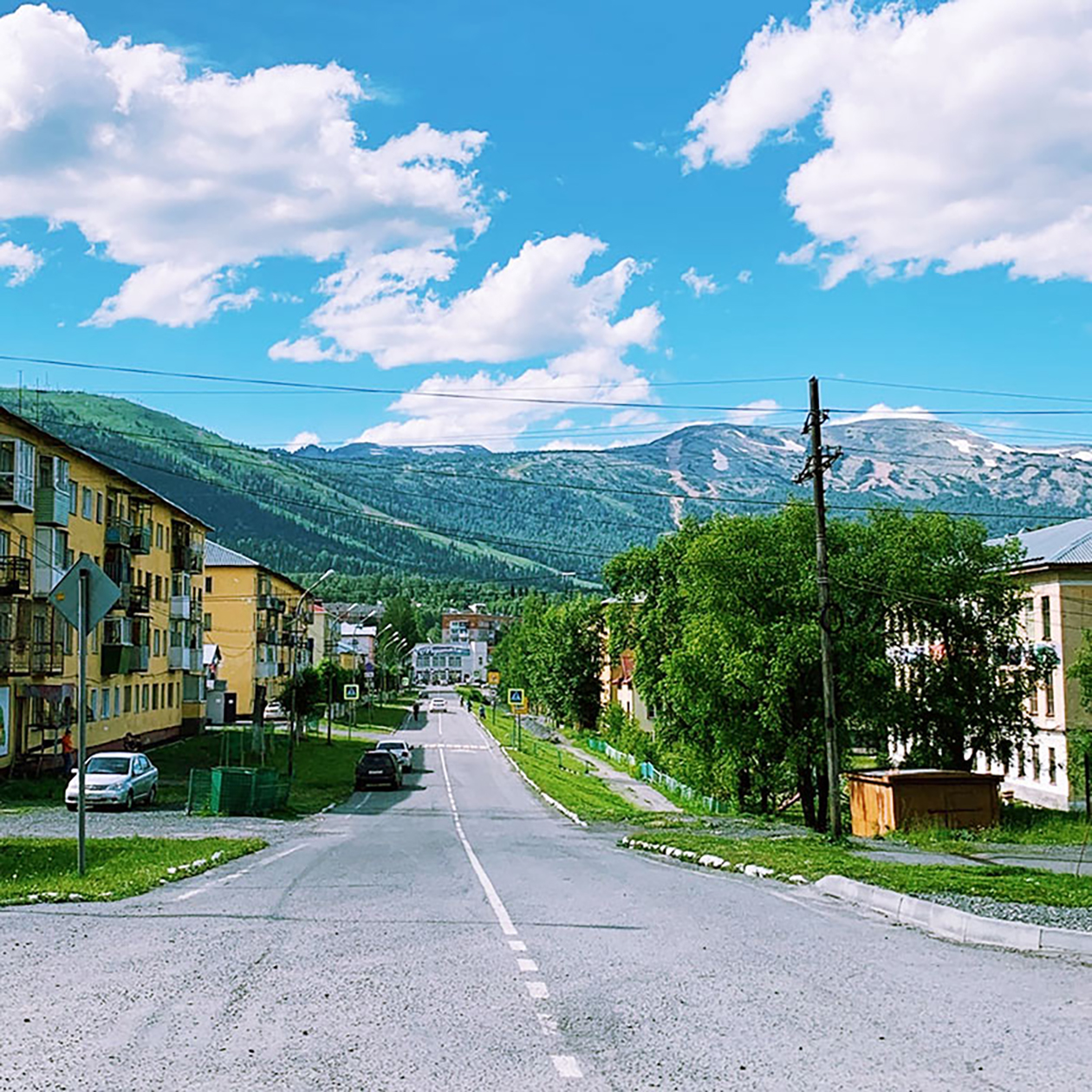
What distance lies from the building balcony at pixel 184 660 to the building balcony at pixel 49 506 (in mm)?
21192

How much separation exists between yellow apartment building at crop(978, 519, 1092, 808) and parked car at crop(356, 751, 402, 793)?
85.5 feet

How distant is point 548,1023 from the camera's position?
24.7 feet

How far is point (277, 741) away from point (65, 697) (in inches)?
1105

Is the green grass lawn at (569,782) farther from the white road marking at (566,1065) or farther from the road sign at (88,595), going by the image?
the white road marking at (566,1065)

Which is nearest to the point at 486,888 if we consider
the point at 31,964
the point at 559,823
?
the point at 31,964

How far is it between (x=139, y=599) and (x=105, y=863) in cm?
3994

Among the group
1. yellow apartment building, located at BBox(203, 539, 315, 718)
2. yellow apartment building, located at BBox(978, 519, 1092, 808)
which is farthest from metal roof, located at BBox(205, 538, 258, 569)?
yellow apartment building, located at BBox(978, 519, 1092, 808)

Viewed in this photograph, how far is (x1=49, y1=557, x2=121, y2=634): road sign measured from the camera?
15.3m

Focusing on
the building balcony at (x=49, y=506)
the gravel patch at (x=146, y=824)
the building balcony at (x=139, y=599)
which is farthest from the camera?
the building balcony at (x=139, y=599)

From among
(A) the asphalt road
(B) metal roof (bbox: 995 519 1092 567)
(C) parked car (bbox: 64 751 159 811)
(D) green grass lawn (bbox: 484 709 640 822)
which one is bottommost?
(D) green grass lawn (bbox: 484 709 640 822)

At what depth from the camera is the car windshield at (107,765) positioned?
36.1m

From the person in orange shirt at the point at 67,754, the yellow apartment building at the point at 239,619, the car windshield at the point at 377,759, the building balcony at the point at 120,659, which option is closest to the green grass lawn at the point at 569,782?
the car windshield at the point at 377,759

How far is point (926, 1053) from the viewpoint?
273 inches

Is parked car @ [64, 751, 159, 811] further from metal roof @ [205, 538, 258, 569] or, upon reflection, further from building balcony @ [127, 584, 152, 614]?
metal roof @ [205, 538, 258, 569]
